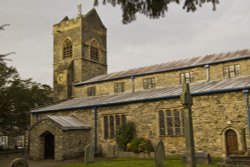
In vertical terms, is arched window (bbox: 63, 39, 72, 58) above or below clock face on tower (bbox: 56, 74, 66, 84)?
above

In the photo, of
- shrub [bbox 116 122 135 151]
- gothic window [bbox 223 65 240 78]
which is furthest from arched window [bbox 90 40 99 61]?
gothic window [bbox 223 65 240 78]

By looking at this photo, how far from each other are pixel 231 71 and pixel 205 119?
6.78 m

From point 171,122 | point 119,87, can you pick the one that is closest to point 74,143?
point 171,122

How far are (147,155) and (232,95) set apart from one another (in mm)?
6951

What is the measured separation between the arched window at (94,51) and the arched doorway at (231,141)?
23007 millimetres

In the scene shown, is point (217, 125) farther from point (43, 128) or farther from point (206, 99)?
point (43, 128)

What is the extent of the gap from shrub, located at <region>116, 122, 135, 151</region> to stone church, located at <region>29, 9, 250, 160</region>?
1.48ft

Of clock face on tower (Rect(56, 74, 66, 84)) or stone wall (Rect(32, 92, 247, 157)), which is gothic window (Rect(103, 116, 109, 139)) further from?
clock face on tower (Rect(56, 74, 66, 84))

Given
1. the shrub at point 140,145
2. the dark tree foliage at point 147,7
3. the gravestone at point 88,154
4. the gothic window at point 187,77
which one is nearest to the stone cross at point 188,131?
the dark tree foliage at point 147,7

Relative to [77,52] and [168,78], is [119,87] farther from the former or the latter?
[77,52]

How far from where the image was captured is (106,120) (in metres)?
23.4

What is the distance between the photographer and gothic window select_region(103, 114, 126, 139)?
22.6 meters

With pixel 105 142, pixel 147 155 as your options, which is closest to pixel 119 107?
pixel 105 142

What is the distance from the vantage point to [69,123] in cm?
2264
